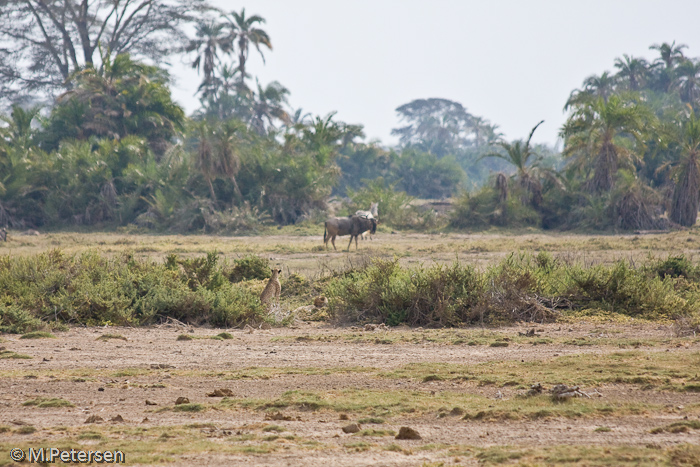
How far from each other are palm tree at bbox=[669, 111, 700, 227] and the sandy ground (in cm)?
2159

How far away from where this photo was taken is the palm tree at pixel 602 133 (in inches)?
1127

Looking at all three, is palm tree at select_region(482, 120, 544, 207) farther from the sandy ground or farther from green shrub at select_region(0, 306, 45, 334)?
green shrub at select_region(0, 306, 45, 334)

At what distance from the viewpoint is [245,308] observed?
32.7 feet

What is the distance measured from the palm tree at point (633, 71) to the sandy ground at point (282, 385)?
5094 centimetres

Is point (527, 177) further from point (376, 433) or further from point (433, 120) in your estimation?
point (433, 120)

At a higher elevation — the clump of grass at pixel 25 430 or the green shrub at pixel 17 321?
the green shrub at pixel 17 321

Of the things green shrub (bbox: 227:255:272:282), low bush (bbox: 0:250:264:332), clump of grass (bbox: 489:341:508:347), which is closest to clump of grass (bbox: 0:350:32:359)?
low bush (bbox: 0:250:264:332)

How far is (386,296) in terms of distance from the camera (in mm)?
10008

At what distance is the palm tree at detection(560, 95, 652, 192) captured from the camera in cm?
2862

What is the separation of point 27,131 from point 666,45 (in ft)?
154

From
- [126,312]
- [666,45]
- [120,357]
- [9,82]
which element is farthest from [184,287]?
[666,45]

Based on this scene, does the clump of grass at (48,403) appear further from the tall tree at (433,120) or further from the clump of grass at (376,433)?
the tall tree at (433,120)

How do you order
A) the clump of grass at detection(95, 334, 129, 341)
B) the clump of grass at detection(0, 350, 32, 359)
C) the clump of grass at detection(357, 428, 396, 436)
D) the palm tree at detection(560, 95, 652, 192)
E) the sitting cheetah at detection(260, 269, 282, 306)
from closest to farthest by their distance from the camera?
the clump of grass at detection(357, 428, 396, 436) < the clump of grass at detection(0, 350, 32, 359) < the clump of grass at detection(95, 334, 129, 341) < the sitting cheetah at detection(260, 269, 282, 306) < the palm tree at detection(560, 95, 652, 192)

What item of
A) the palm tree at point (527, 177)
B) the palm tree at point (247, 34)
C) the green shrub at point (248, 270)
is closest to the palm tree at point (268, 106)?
the palm tree at point (247, 34)
